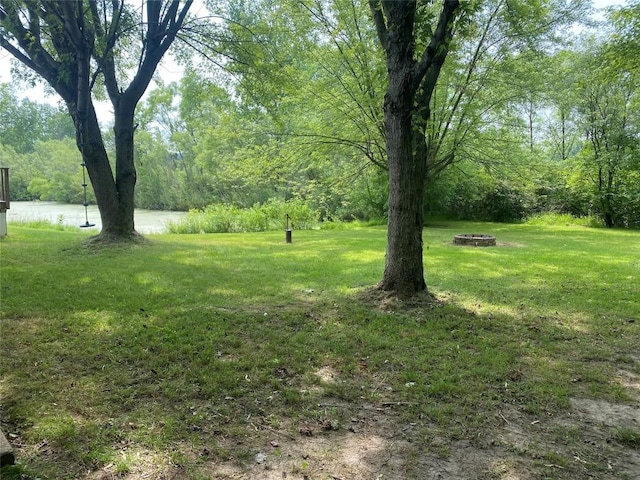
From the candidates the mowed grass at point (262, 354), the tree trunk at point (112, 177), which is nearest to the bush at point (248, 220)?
the tree trunk at point (112, 177)

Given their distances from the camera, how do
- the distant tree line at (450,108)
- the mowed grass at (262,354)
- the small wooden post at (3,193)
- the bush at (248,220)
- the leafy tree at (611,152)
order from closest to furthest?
the mowed grass at (262,354), the small wooden post at (3,193), the distant tree line at (450,108), the leafy tree at (611,152), the bush at (248,220)

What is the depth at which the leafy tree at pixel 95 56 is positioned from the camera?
7414mm

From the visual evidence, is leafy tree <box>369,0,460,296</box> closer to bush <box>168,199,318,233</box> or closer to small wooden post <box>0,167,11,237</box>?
small wooden post <box>0,167,11,237</box>

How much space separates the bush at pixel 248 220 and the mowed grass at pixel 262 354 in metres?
9.63

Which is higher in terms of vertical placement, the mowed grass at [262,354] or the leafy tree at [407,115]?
the leafy tree at [407,115]

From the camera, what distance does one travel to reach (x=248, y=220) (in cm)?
1706

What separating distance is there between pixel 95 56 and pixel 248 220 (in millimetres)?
9211

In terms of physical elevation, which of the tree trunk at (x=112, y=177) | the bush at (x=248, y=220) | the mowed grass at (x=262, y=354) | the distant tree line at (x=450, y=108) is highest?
the distant tree line at (x=450, y=108)

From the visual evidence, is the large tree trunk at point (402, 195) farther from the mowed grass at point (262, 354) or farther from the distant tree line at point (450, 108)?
the distant tree line at point (450, 108)

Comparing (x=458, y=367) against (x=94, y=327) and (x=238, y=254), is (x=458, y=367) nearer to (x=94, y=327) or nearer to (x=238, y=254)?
(x=94, y=327)

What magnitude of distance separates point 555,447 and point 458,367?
1034 millimetres

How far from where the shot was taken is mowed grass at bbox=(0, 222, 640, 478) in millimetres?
2395

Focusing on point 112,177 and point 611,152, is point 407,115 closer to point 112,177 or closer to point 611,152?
point 112,177

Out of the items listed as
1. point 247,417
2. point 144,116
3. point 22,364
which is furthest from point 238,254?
point 144,116
